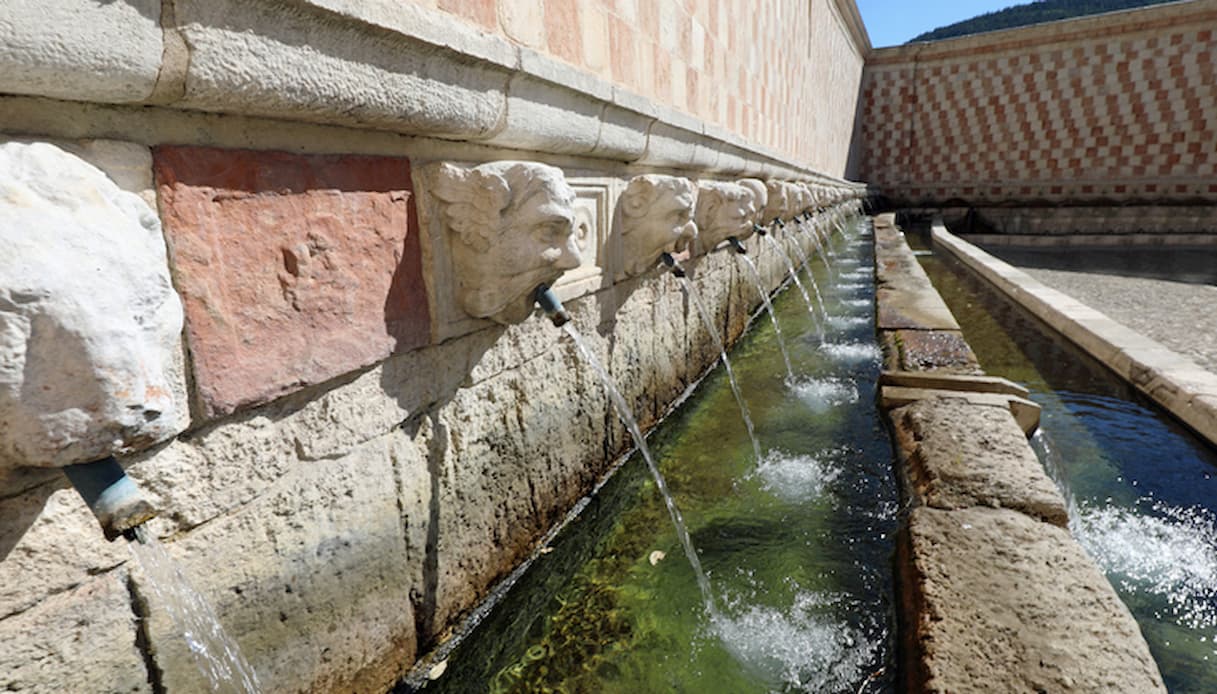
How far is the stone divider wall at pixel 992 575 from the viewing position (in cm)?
117

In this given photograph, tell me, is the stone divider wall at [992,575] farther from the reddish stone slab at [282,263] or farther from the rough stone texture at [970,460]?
the reddish stone slab at [282,263]

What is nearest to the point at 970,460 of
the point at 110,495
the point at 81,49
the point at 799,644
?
the point at 799,644

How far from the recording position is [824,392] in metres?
3.44

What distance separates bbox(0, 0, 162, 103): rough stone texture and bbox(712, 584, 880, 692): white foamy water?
175 cm

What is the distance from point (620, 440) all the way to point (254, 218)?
1.86m

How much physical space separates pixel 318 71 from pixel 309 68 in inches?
0.7

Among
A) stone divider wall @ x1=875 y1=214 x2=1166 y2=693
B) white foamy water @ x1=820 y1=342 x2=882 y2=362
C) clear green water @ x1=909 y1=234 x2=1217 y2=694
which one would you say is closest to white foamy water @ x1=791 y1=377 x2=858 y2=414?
white foamy water @ x1=820 y1=342 x2=882 y2=362

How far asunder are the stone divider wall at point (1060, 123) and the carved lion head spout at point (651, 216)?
1354 centimetres

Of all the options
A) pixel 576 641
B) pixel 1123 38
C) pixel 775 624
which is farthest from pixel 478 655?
pixel 1123 38

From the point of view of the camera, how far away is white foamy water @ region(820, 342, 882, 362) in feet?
13.2

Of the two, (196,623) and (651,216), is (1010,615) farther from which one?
(651,216)

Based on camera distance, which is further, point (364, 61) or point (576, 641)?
point (576, 641)

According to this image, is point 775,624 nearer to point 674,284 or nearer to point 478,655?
point 478,655

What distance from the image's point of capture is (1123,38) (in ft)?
A: 41.5
